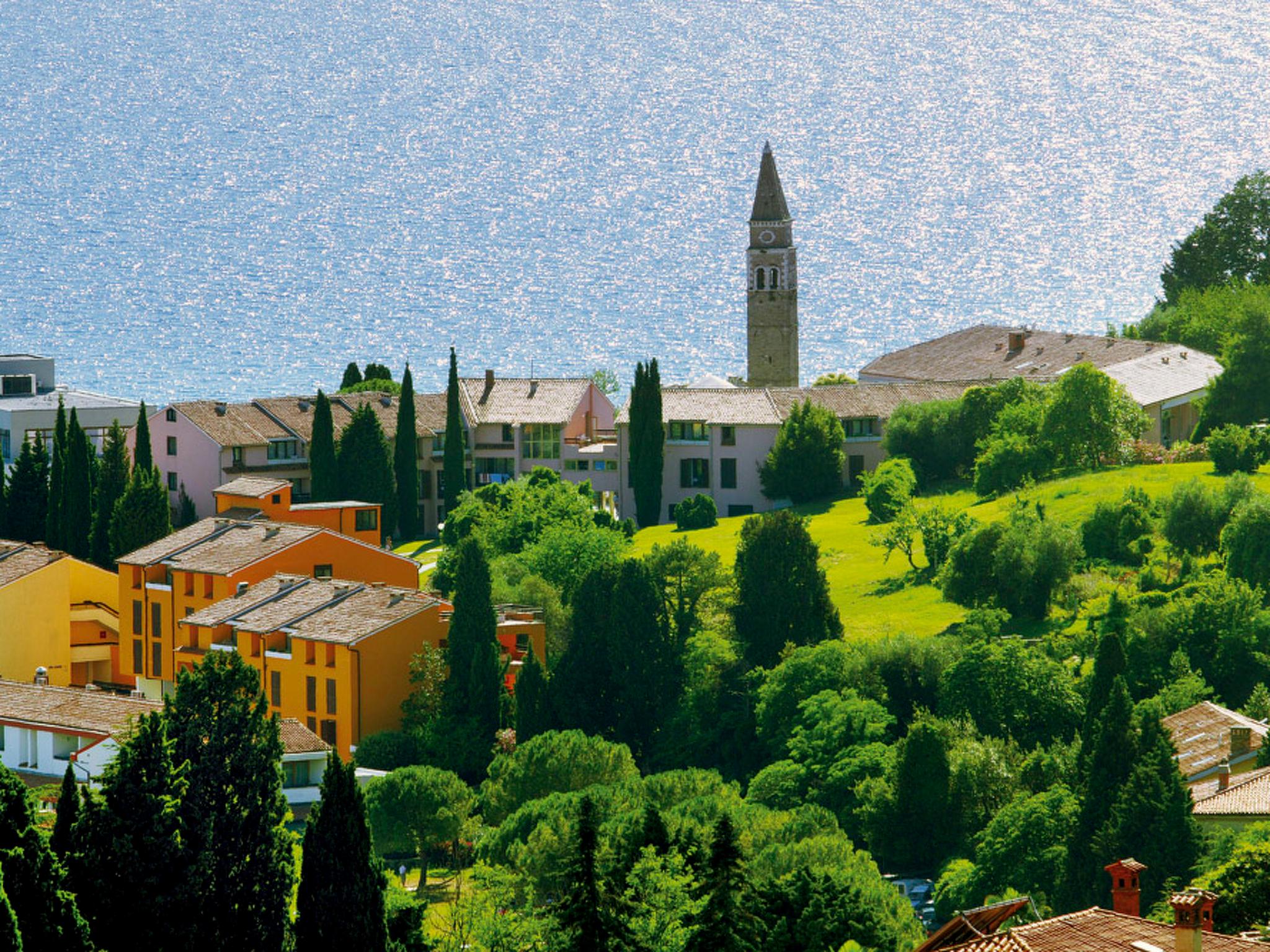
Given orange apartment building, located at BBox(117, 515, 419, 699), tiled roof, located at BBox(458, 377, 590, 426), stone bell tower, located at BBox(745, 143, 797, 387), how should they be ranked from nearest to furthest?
orange apartment building, located at BBox(117, 515, 419, 699) < tiled roof, located at BBox(458, 377, 590, 426) < stone bell tower, located at BBox(745, 143, 797, 387)

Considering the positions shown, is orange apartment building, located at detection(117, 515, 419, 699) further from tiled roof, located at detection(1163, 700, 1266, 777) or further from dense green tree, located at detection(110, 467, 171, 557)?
tiled roof, located at detection(1163, 700, 1266, 777)

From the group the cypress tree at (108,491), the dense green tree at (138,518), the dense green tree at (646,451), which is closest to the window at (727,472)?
the dense green tree at (646,451)

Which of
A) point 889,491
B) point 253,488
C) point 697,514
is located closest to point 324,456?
point 253,488

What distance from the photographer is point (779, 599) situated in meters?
62.1

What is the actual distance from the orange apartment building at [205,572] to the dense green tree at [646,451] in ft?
46.5

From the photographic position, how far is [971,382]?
91875 mm

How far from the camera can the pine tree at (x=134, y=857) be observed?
33125 millimetres

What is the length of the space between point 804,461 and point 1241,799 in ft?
126

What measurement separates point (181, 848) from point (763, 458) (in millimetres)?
52233

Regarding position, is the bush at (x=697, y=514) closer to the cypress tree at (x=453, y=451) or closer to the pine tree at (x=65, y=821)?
the cypress tree at (x=453, y=451)

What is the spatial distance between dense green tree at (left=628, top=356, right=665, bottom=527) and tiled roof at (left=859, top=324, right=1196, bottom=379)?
47.1 ft

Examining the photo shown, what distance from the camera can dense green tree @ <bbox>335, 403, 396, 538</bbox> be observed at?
83.2 m

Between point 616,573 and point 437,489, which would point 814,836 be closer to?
point 616,573

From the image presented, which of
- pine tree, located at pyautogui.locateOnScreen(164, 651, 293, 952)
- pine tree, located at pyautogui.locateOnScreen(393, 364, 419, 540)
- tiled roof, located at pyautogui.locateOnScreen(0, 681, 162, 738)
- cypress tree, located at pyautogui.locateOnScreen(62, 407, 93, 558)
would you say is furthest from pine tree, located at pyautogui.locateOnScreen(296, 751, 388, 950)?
pine tree, located at pyautogui.locateOnScreen(393, 364, 419, 540)
